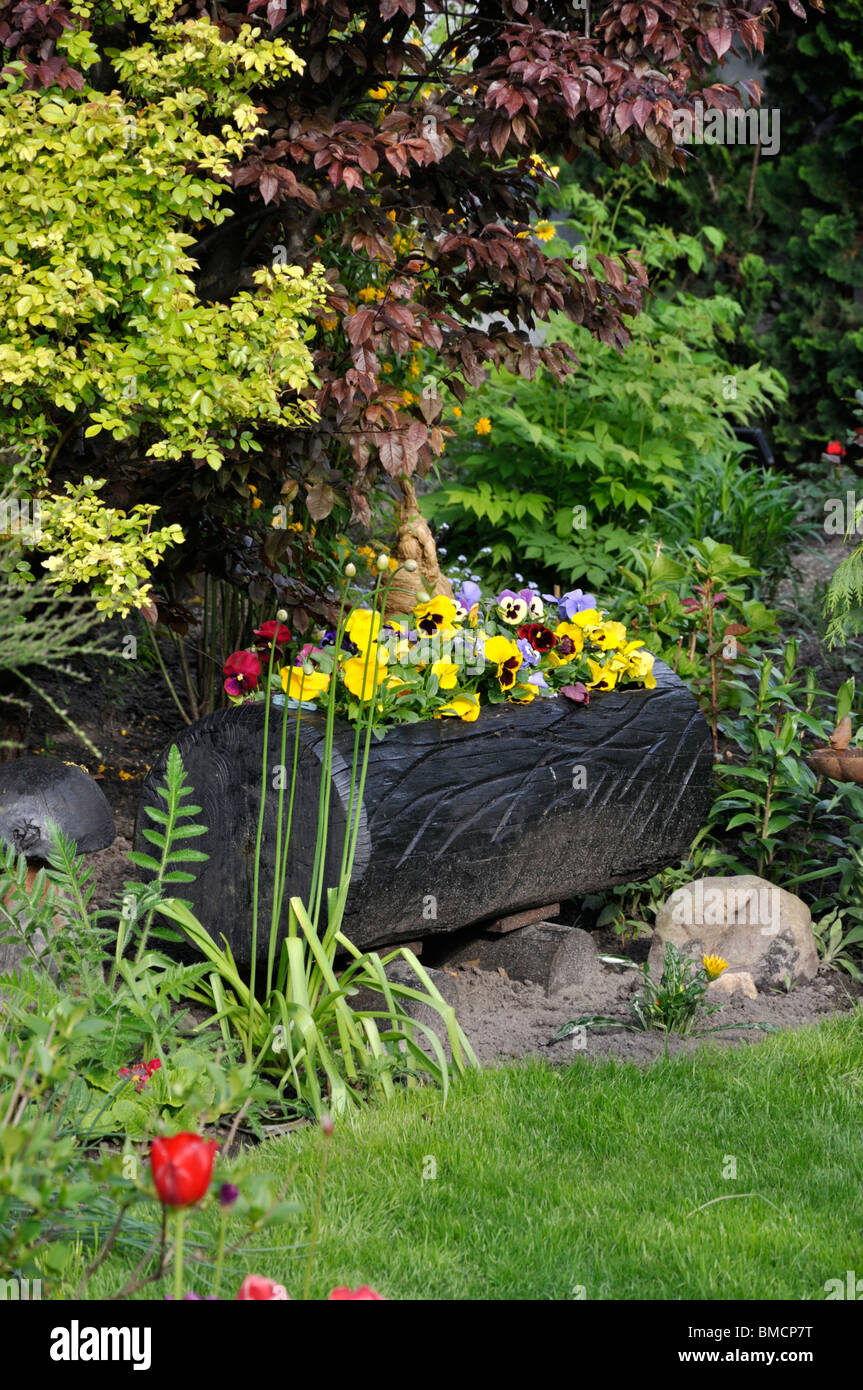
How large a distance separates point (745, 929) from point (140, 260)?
2495mm

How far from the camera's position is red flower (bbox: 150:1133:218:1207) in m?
1.21

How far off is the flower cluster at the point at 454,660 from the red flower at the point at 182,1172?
1741 mm

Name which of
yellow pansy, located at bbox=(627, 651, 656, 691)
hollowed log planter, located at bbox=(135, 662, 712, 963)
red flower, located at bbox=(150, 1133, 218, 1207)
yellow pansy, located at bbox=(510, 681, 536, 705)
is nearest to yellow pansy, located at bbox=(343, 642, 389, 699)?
hollowed log planter, located at bbox=(135, 662, 712, 963)

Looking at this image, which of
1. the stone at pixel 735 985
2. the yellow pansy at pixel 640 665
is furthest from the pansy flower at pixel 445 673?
the stone at pixel 735 985

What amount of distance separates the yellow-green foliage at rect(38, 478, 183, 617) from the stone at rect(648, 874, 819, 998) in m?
1.77

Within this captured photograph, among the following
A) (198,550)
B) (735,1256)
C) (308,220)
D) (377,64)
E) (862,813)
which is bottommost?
(735,1256)

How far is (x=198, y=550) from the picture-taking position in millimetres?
4199

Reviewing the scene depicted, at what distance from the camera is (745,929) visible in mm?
3682

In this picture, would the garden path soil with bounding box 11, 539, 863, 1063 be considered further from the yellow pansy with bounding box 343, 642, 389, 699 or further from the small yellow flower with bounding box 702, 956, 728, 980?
the yellow pansy with bounding box 343, 642, 389, 699

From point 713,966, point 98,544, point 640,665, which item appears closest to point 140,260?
point 98,544

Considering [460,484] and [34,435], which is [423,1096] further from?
[460,484]

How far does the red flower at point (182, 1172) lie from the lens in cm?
121
